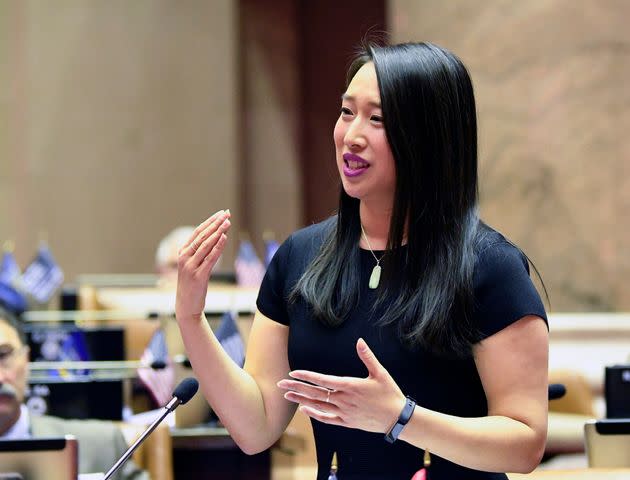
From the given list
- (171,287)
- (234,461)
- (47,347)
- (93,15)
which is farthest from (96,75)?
(234,461)

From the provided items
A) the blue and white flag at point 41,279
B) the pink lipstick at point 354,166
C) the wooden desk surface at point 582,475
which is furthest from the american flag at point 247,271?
the pink lipstick at point 354,166

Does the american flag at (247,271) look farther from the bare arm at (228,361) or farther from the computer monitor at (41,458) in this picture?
the bare arm at (228,361)

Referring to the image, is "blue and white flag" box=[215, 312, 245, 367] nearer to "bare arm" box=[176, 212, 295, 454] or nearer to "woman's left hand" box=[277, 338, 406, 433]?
"bare arm" box=[176, 212, 295, 454]

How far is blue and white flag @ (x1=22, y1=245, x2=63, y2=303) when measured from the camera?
36.0ft

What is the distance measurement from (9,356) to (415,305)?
238 centimetres

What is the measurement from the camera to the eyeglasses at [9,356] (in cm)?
416

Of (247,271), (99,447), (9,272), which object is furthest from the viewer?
(247,271)

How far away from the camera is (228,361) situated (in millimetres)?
2324

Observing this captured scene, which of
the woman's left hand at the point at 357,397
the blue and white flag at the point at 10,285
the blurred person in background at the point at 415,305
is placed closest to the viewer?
the woman's left hand at the point at 357,397

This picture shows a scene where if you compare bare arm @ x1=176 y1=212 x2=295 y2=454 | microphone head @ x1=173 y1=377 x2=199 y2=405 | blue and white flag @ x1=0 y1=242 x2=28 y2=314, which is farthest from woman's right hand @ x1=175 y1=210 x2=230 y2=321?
blue and white flag @ x1=0 y1=242 x2=28 y2=314

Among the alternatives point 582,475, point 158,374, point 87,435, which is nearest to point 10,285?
point 158,374

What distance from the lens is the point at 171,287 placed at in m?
8.99

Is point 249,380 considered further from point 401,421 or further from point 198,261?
point 401,421

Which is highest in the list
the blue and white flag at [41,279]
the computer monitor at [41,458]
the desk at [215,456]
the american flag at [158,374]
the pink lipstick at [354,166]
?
the pink lipstick at [354,166]
